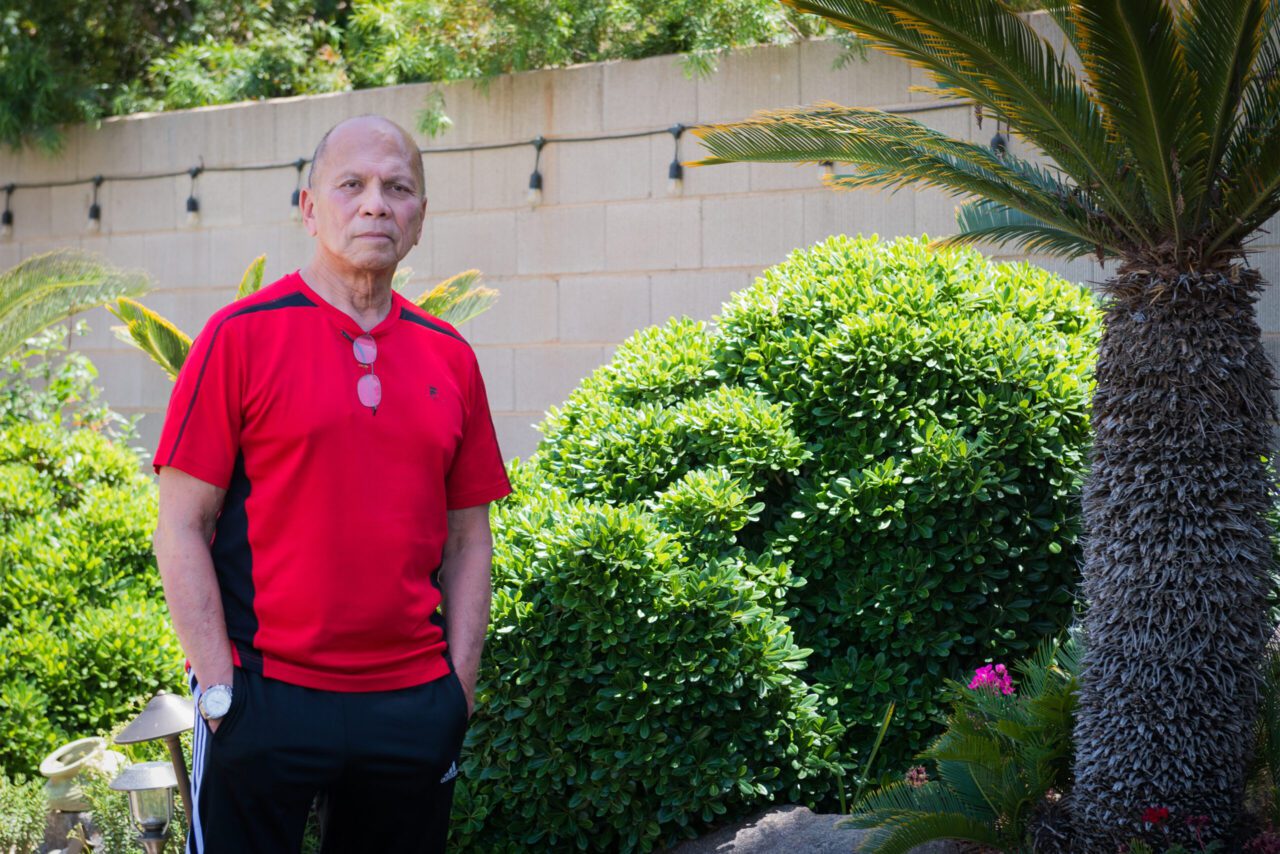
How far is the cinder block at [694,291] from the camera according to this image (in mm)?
6781

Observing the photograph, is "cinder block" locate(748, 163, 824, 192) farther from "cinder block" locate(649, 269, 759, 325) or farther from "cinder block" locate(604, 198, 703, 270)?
"cinder block" locate(649, 269, 759, 325)

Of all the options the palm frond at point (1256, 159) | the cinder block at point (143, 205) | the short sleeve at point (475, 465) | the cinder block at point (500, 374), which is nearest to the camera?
the short sleeve at point (475, 465)

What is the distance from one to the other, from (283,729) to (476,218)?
537 cm

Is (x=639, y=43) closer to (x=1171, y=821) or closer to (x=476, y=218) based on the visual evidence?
(x=476, y=218)

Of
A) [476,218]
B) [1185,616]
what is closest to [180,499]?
[1185,616]

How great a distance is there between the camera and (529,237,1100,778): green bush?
14.4 feet

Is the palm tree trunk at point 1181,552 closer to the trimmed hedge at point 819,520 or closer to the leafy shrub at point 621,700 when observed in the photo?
the trimmed hedge at point 819,520

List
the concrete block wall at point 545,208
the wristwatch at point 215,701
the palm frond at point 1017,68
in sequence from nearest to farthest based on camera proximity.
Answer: the wristwatch at point 215,701 → the palm frond at point 1017,68 → the concrete block wall at point 545,208

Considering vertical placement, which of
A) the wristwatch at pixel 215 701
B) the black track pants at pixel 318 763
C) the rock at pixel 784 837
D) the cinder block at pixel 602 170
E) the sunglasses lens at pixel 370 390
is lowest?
the rock at pixel 784 837

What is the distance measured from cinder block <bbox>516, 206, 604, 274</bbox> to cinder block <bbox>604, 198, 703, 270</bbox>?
7 cm

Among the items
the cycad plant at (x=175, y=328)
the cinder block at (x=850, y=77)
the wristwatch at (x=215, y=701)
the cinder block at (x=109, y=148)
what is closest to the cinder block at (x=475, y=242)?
the cycad plant at (x=175, y=328)

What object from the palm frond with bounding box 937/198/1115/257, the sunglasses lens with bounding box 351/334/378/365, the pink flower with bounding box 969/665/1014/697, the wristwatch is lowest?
the pink flower with bounding box 969/665/1014/697

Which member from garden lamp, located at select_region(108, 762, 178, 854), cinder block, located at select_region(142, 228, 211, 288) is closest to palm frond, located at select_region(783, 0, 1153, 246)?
garden lamp, located at select_region(108, 762, 178, 854)

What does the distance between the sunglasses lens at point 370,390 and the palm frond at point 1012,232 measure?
7.31 ft
